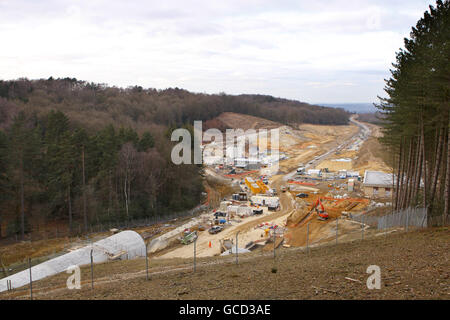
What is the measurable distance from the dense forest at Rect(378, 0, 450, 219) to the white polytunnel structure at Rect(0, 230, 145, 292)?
18.2m

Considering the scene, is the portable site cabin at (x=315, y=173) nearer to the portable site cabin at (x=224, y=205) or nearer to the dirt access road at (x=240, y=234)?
the dirt access road at (x=240, y=234)

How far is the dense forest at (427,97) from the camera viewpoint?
43.8 ft

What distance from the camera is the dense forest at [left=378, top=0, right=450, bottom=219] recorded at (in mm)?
13336

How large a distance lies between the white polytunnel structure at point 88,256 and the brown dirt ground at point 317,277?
1954mm

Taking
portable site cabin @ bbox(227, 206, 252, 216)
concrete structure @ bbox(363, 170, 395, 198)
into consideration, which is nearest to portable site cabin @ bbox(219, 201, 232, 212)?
portable site cabin @ bbox(227, 206, 252, 216)

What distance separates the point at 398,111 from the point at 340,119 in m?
161

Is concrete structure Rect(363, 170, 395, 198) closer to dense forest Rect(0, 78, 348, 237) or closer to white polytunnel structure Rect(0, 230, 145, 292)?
dense forest Rect(0, 78, 348, 237)

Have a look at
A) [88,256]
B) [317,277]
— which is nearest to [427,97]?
[317,277]

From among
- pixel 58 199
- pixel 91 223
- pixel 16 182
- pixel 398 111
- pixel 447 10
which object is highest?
pixel 447 10

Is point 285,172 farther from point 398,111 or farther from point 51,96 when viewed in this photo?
point 51,96

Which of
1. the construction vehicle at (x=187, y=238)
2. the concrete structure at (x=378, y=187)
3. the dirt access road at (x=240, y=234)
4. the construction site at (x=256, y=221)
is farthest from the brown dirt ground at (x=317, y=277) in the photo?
the concrete structure at (x=378, y=187)

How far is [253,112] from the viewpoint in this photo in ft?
427

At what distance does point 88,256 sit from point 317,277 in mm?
15529
